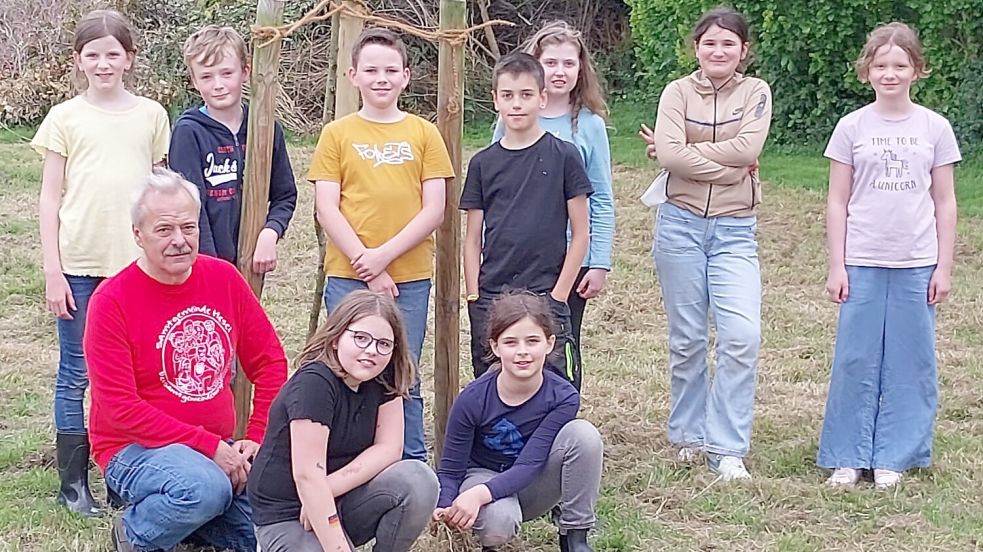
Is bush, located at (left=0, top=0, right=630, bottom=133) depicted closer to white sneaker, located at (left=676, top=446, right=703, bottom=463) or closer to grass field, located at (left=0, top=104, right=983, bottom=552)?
grass field, located at (left=0, top=104, right=983, bottom=552)

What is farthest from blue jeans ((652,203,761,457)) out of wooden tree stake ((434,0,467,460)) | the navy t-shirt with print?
the navy t-shirt with print

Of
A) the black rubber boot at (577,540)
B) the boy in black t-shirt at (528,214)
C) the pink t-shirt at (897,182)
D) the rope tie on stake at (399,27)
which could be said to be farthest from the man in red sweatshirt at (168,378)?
the pink t-shirt at (897,182)

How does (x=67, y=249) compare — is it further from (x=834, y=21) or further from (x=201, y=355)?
(x=834, y=21)

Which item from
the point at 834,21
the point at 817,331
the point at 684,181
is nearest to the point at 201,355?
the point at 684,181

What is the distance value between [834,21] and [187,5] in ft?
24.3

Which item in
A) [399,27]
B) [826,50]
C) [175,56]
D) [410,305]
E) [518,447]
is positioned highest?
[826,50]

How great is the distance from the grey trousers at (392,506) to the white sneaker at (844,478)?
Answer: 186 centimetres

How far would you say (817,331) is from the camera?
7273mm

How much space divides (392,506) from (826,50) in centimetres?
1023

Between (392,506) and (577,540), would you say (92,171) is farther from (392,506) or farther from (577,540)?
(577,540)

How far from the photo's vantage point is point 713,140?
15.7 ft

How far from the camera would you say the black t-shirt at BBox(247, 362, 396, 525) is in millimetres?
3451

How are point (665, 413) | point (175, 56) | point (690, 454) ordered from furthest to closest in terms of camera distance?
point (175, 56) < point (665, 413) < point (690, 454)

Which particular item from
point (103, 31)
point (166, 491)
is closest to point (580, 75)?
point (103, 31)
